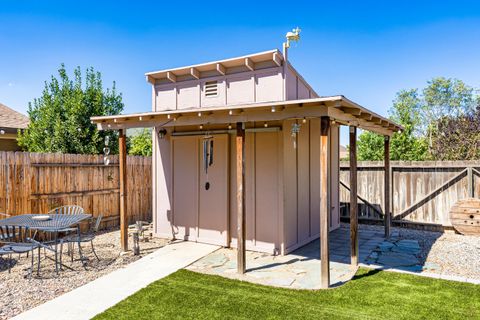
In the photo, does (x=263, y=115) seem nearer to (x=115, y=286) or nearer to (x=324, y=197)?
(x=324, y=197)

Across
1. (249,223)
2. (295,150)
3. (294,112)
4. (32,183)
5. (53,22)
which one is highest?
(53,22)

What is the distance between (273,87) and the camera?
242 inches

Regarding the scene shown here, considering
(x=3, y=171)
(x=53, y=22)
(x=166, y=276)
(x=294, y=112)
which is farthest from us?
(x=53, y=22)

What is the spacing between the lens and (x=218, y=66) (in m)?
6.53

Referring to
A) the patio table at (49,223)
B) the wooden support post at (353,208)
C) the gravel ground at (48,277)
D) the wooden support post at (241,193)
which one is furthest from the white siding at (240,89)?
the patio table at (49,223)

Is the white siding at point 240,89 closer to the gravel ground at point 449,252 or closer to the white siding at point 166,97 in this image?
the white siding at point 166,97

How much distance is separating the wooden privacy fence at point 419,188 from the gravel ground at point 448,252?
52 cm

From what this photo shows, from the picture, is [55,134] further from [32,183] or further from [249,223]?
[249,223]

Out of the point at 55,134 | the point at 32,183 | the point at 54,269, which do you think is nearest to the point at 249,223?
the point at 54,269

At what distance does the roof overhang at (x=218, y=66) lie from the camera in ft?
19.8

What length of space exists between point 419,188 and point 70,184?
8.91 meters

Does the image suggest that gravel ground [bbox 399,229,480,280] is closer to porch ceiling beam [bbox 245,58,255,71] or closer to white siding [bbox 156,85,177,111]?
porch ceiling beam [bbox 245,58,255,71]

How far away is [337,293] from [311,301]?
18.4 inches

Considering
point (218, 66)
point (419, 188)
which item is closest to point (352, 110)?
point (218, 66)
